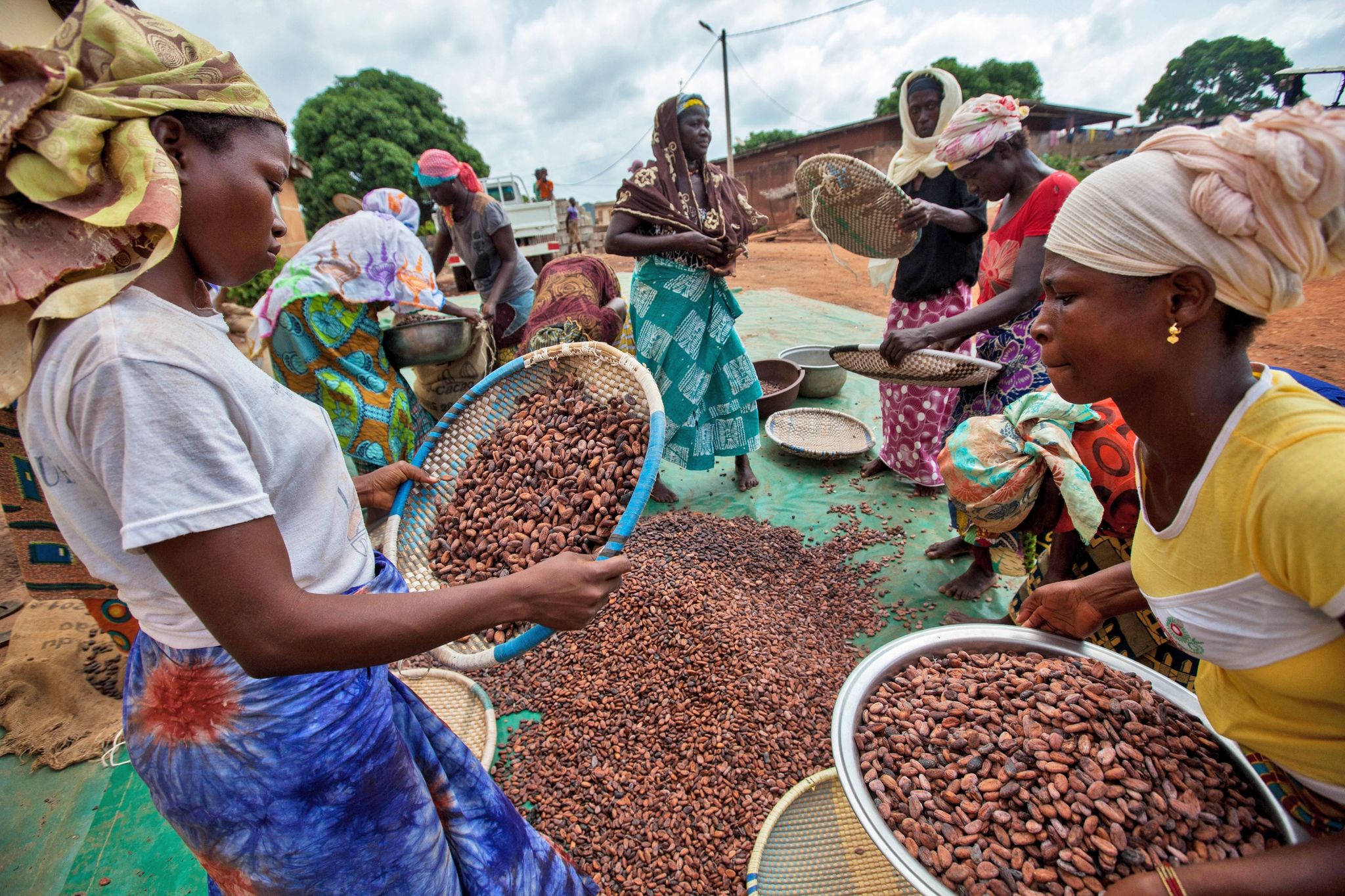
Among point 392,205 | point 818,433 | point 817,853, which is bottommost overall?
point 817,853

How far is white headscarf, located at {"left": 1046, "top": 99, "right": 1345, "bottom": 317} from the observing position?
847mm

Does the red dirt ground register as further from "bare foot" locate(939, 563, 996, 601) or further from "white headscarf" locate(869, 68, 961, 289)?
"white headscarf" locate(869, 68, 961, 289)

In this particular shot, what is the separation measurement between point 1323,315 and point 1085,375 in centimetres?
1053

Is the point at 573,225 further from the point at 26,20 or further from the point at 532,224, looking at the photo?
the point at 26,20

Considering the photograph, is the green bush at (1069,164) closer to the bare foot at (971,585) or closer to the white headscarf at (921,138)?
the white headscarf at (921,138)

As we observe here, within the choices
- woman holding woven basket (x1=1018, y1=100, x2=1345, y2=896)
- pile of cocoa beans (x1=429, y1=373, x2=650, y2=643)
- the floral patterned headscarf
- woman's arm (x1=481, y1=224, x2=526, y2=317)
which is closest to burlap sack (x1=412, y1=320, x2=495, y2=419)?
woman's arm (x1=481, y1=224, x2=526, y2=317)

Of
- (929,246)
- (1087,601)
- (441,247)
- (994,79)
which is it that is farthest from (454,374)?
(994,79)

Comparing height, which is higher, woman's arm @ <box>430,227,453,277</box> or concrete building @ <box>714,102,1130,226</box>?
concrete building @ <box>714,102,1130,226</box>

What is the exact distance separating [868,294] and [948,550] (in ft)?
29.5

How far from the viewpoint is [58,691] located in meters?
2.43

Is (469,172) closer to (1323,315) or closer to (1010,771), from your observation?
(1010,771)

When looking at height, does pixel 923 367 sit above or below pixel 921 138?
below

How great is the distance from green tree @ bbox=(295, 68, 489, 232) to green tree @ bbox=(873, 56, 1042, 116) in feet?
74.2

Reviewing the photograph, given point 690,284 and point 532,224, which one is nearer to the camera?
point 690,284
